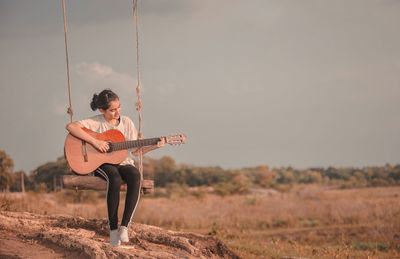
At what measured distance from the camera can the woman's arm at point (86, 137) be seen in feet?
20.1

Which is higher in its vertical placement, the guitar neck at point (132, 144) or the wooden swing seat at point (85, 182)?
the guitar neck at point (132, 144)

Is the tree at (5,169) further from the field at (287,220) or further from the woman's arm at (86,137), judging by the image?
the woman's arm at (86,137)

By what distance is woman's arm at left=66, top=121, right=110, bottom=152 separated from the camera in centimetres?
611

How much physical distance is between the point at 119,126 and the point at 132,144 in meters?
0.41

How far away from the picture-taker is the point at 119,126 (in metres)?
6.50

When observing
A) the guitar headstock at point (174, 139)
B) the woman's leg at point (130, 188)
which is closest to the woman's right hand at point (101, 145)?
the woman's leg at point (130, 188)

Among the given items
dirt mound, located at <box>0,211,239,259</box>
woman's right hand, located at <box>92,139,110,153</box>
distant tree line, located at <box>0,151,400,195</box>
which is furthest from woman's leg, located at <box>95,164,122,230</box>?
distant tree line, located at <box>0,151,400,195</box>

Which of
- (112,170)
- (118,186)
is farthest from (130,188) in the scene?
(112,170)

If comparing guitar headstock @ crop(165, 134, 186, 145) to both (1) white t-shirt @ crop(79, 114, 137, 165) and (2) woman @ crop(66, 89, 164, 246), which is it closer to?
(2) woman @ crop(66, 89, 164, 246)

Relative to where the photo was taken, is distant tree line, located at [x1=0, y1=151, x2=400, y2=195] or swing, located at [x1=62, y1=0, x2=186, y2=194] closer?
swing, located at [x1=62, y1=0, x2=186, y2=194]

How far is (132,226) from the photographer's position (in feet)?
25.6

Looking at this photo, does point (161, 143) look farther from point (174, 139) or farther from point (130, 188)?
point (130, 188)

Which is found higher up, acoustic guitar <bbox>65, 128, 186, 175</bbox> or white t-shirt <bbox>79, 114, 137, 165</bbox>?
white t-shirt <bbox>79, 114, 137, 165</bbox>

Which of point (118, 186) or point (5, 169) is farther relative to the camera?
point (5, 169)
